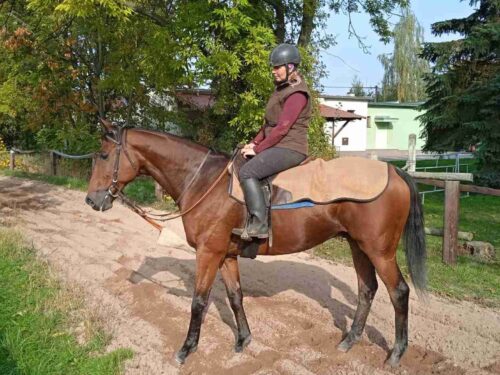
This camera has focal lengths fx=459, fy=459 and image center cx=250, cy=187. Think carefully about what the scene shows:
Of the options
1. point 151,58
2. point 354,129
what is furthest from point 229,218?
point 354,129

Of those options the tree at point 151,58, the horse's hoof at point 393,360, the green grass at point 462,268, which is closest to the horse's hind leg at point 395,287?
the horse's hoof at point 393,360

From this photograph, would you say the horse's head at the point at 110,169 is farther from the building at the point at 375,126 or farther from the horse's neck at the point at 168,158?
the building at the point at 375,126

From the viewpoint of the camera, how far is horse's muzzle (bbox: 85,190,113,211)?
416 cm

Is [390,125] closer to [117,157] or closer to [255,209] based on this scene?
[255,209]

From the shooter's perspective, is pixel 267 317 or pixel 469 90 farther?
pixel 469 90

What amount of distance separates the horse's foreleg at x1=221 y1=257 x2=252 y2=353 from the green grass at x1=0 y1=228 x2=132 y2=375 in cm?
101

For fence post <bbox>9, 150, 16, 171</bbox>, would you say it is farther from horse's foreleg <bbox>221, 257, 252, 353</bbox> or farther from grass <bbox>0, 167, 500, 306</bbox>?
horse's foreleg <bbox>221, 257, 252, 353</bbox>

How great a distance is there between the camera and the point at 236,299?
14.4 ft

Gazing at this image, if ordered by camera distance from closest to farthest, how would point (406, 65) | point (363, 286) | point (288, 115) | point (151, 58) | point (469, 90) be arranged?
point (288, 115)
point (363, 286)
point (151, 58)
point (469, 90)
point (406, 65)

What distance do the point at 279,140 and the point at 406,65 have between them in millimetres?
51903

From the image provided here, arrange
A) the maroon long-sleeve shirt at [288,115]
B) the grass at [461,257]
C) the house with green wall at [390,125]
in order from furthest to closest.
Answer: the house with green wall at [390,125] < the grass at [461,257] < the maroon long-sleeve shirt at [288,115]

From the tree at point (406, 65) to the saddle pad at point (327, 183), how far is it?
46890 millimetres

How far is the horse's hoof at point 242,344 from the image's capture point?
13.8 ft

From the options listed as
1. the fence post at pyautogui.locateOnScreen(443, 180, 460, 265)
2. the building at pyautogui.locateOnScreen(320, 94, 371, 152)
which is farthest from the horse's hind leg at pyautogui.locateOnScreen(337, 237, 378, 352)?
the building at pyautogui.locateOnScreen(320, 94, 371, 152)
